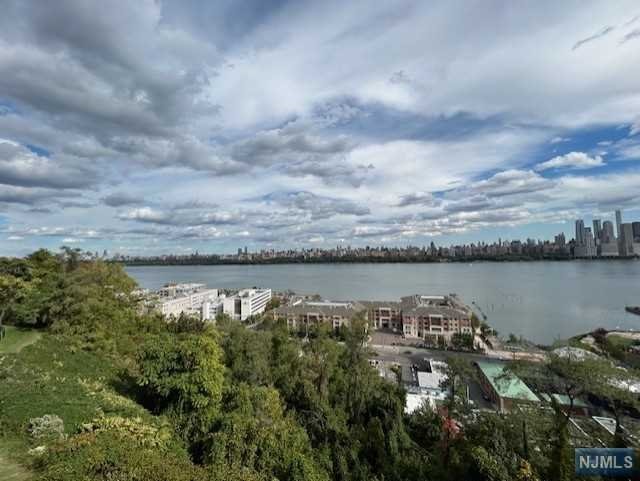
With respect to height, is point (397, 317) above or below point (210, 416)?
below

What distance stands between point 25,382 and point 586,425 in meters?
8.32

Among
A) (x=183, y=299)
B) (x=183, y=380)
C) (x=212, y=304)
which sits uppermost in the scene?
(x=183, y=380)

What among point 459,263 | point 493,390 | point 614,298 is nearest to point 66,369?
point 493,390

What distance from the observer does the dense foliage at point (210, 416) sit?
321 centimetres

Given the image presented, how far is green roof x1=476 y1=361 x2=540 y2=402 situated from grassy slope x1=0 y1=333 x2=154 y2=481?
582 centimetres

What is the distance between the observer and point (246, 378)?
7527 millimetres

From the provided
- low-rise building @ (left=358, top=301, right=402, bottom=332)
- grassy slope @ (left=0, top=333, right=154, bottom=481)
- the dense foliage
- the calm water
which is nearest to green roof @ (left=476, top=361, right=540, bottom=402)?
the dense foliage

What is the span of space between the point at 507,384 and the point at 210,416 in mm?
6808

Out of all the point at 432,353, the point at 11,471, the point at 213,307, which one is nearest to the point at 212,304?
the point at 213,307

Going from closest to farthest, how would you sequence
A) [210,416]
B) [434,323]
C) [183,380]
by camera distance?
1. [210,416]
2. [183,380]
3. [434,323]

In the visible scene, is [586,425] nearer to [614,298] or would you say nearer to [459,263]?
[614,298]

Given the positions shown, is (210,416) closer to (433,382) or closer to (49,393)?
(49,393)

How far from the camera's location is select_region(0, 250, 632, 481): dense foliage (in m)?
3.21

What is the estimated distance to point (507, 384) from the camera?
7.73 metres
